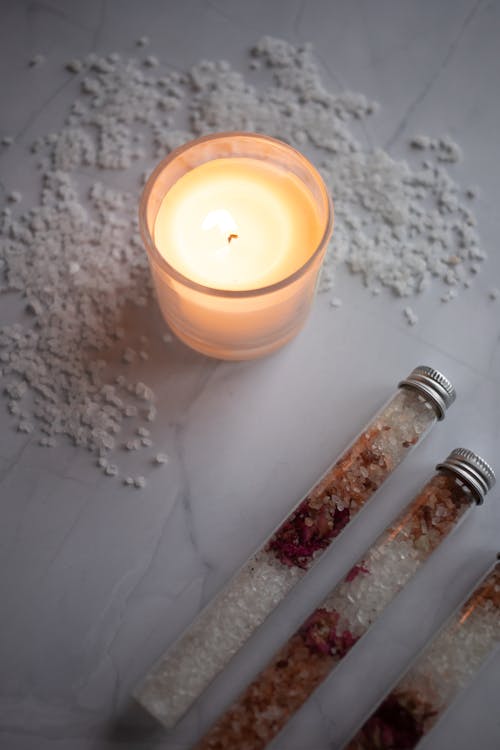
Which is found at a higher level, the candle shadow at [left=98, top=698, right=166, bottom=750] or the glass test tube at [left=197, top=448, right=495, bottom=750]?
the glass test tube at [left=197, top=448, right=495, bottom=750]

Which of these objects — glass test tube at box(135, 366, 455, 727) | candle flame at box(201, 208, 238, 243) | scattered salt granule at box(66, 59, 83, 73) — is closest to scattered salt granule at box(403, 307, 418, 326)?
glass test tube at box(135, 366, 455, 727)

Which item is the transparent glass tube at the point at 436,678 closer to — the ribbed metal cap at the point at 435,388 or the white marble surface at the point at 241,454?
the white marble surface at the point at 241,454

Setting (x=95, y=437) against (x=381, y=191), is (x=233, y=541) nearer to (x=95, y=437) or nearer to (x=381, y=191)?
(x=95, y=437)

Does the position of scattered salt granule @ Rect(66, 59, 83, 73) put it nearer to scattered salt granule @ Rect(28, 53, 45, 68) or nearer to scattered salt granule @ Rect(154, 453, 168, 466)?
scattered salt granule @ Rect(28, 53, 45, 68)

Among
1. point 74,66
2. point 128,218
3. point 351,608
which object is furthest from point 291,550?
point 74,66

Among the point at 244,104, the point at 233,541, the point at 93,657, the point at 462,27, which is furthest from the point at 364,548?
the point at 462,27

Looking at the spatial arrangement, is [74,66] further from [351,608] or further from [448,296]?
[351,608]

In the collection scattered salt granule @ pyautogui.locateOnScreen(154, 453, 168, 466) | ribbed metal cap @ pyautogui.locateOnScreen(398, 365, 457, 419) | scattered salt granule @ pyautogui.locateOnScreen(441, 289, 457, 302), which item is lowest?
scattered salt granule @ pyautogui.locateOnScreen(154, 453, 168, 466)
